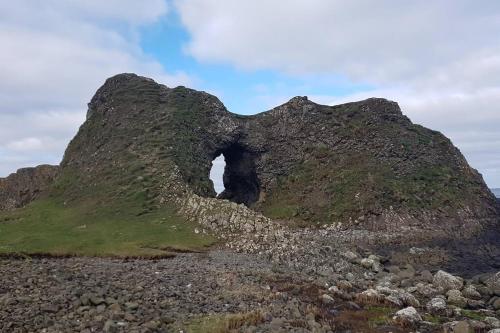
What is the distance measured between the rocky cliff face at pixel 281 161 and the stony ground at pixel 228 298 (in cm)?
2425

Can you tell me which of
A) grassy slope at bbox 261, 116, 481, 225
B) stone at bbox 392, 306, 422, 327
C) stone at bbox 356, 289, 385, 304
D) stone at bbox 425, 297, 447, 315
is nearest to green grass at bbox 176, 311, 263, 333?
stone at bbox 392, 306, 422, 327

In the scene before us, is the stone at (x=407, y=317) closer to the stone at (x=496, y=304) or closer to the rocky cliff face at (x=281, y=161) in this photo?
the stone at (x=496, y=304)

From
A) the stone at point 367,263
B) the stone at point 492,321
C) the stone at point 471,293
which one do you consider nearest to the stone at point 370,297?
the stone at point 492,321

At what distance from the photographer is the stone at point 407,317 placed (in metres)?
26.9

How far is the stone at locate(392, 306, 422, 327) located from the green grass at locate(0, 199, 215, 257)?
25297 mm

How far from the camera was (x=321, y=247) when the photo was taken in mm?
50188

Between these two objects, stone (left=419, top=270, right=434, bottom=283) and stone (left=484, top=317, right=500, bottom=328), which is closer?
stone (left=484, top=317, right=500, bottom=328)

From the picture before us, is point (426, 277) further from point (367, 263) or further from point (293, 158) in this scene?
point (293, 158)

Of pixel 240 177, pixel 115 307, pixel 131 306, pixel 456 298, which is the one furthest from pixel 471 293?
pixel 240 177

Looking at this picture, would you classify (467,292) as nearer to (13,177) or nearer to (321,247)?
(321,247)

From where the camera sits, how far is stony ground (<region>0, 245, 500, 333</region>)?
2477cm

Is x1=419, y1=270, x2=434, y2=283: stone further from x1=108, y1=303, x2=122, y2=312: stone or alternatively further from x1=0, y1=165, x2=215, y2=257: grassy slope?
x1=108, y1=303, x2=122, y2=312: stone

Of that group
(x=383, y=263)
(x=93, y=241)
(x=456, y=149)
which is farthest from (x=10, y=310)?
(x=456, y=149)

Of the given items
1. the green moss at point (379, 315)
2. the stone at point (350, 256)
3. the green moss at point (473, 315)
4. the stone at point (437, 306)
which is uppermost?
the stone at point (350, 256)
